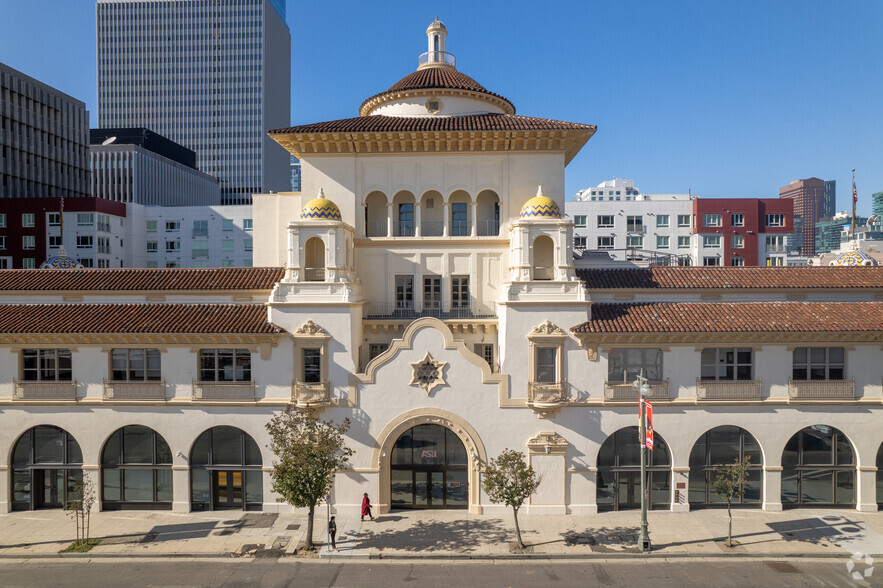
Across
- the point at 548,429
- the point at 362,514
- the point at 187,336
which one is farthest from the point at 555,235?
the point at 187,336

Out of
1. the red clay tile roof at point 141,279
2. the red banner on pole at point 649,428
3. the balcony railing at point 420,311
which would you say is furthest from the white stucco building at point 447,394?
the red banner on pole at point 649,428

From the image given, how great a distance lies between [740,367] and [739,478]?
233 inches

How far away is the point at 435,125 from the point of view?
1380 inches

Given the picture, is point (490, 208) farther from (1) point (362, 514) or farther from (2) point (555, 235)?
(1) point (362, 514)

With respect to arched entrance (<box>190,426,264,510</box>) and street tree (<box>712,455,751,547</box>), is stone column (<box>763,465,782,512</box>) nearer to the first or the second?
street tree (<box>712,455,751,547</box>)

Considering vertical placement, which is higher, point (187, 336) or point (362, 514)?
point (187, 336)

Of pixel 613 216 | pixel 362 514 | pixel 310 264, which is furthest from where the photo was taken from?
pixel 613 216

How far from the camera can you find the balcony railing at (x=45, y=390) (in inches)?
1211

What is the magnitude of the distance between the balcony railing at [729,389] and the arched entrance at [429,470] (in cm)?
1241

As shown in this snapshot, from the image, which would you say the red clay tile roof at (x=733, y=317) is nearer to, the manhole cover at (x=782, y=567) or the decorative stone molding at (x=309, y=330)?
the manhole cover at (x=782, y=567)

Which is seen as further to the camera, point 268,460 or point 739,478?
point 268,460

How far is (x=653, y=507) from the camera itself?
101ft

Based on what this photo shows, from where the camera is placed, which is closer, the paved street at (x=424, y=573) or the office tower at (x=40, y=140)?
the paved street at (x=424, y=573)

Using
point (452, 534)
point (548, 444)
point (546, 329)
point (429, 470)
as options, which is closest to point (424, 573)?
point (452, 534)
